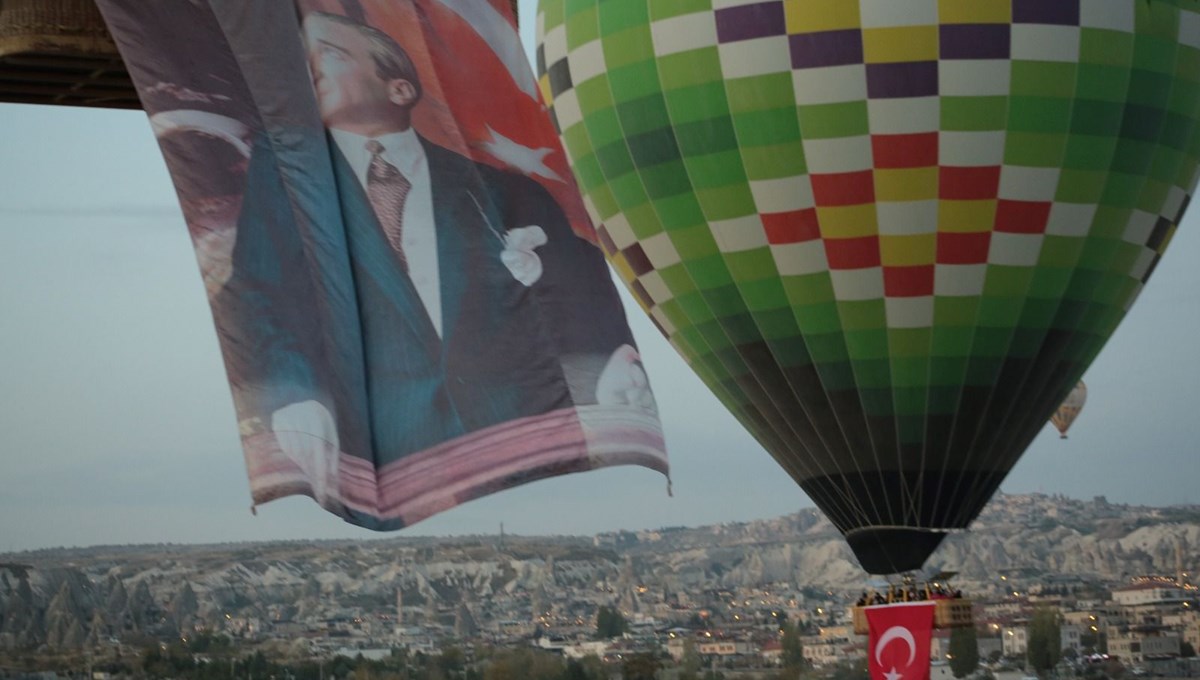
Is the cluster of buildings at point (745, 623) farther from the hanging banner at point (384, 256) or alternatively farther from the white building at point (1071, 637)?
the hanging banner at point (384, 256)

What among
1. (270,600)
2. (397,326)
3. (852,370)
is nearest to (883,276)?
(852,370)

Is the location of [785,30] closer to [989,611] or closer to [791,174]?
[791,174]

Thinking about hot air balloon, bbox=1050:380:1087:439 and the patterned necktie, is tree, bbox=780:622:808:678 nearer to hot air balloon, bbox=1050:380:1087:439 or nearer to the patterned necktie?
hot air balloon, bbox=1050:380:1087:439

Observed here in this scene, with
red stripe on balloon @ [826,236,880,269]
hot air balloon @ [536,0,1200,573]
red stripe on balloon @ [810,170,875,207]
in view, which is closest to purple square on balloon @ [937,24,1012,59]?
hot air balloon @ [536,0,1200,573]

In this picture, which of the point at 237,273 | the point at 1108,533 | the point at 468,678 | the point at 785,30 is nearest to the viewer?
the point at 237,273

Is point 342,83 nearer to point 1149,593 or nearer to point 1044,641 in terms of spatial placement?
point 1044,641

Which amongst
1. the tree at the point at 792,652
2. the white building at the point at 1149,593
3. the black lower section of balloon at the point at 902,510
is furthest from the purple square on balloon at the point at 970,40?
the white building at the point at 1149,593
